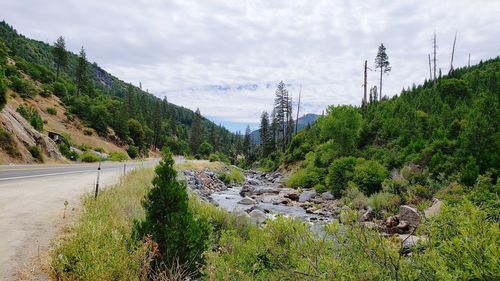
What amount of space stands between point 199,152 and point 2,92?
80134 millimetres

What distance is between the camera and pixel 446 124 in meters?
26.5

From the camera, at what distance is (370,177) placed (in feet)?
76.2

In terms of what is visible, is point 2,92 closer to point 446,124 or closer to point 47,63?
point 446,124

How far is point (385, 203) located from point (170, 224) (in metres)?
14.3

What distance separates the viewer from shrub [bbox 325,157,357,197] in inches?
996

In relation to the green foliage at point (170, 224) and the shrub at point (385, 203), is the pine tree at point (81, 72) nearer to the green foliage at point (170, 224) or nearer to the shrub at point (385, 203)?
the shrub at point (385, 203)

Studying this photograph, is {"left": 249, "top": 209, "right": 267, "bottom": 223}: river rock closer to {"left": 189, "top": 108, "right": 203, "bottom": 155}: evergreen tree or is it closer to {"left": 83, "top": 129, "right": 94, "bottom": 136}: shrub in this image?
{"left": 83, "top": 129, "right": 94, "bottom": 136}: shrub

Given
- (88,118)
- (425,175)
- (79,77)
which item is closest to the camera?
(425,175)

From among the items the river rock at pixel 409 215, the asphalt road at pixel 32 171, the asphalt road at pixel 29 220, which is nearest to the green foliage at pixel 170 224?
the asphalt road at pixel 29 220

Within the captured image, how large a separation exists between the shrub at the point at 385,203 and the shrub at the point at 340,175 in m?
5.83

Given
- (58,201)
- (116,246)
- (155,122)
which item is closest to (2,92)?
(58,201)

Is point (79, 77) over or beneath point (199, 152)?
over

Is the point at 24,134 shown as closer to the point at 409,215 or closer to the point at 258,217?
the point at 258,217

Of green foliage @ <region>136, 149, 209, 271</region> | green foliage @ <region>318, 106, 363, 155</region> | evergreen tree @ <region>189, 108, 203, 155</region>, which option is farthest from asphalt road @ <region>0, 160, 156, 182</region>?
evergreen tree @ <region>189, 108, 203, 155</region>
